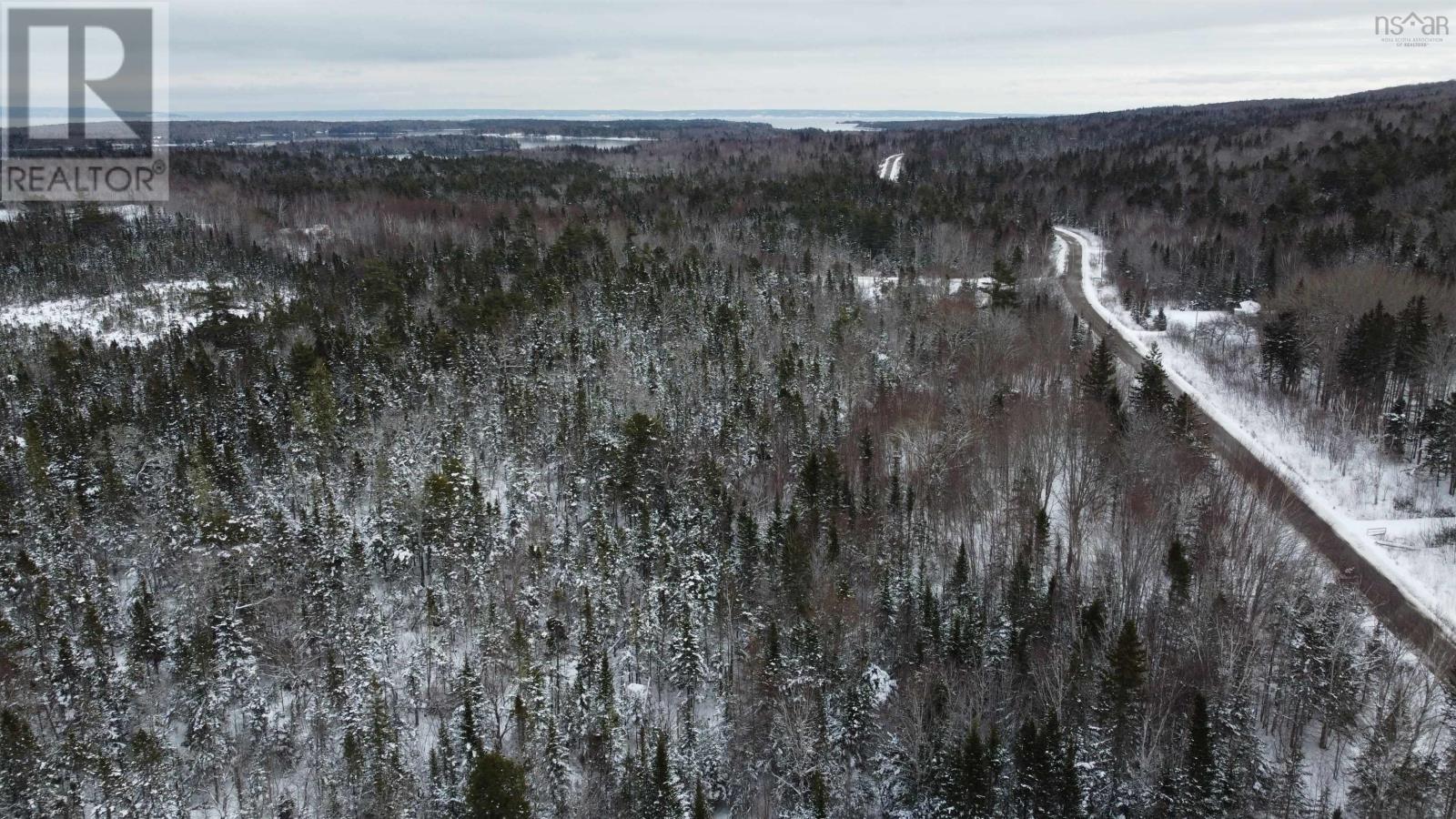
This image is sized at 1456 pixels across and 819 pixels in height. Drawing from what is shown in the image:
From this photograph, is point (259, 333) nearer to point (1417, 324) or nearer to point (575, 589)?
point (575, 589)

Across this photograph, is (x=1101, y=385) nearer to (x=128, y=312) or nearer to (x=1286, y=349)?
Result: (x=1286, y=349)

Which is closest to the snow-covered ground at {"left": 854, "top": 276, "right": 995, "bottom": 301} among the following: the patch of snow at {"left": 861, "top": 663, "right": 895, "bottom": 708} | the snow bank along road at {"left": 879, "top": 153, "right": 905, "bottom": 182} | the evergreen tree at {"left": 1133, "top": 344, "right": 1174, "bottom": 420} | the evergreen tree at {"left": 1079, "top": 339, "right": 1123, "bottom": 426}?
the evergreen tree at {"left": 1079, "top": 339, "right": 1123, "bottom": 426}

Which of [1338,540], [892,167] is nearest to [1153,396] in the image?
[1338,540]

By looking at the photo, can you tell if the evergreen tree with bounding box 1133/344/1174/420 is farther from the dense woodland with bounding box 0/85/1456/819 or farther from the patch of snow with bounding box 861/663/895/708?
the patch of snow with bounding box 861/663/895/708

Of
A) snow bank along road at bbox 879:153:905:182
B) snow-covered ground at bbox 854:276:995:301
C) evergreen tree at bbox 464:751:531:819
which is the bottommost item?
evergreen tree at bbox 464:751:531:819

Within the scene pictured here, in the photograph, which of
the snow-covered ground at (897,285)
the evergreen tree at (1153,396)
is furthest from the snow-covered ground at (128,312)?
the evergreen tree at (1153,396)

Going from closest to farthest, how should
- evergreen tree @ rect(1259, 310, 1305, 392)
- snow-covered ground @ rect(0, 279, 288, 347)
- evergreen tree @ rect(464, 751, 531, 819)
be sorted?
evergreen tree @ rect(464, 751, 531, 819), evergreen tree @ rect(1259, 310, 1305, 392), snow-covered ground @ rect(0, 279, 288, 347)
